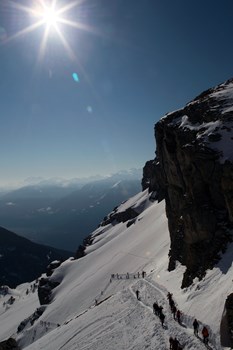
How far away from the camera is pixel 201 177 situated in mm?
44094

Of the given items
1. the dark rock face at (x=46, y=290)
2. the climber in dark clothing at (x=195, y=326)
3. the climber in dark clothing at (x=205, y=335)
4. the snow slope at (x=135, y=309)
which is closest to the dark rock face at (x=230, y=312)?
the snow slope at (x=135, y=309)

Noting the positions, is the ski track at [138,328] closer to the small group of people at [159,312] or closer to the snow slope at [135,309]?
the snow slope at [135,309]

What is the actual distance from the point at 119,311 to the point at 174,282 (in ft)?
24.8

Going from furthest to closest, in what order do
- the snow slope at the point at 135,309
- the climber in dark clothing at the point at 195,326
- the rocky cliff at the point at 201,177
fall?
1. the rocky cliff at the point at 201,177
2. the snow slope at the point at 135,309
3. the climber in dark clothing at the point at 195,326

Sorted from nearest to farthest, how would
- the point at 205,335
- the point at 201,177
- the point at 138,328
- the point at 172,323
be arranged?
the point at 205,335 → the point at 172,323 → the point at 138,328 → the point at 201,177

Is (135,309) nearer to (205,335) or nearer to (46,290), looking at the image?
(205,335)

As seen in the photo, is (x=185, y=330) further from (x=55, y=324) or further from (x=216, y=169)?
(x=55, y=324)

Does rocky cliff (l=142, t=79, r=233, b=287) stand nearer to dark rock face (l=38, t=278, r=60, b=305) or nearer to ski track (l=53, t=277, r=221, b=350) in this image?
ski track (l=53, t=277, r=221, b=350)

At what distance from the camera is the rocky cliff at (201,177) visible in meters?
39.4

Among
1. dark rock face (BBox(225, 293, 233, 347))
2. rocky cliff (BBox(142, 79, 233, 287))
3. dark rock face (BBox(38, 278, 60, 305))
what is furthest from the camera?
dark rock face (BBox(38, 278, 60, 305))

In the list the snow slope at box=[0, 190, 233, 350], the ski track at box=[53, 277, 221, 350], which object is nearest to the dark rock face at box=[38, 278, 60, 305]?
the snow slope at box=[0, 190, 233, 350]

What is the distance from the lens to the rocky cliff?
39438 millimetres

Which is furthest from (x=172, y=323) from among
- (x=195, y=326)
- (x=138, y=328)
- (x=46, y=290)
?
(x=46, y=290)

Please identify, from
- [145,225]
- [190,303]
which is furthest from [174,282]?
[145,225]
